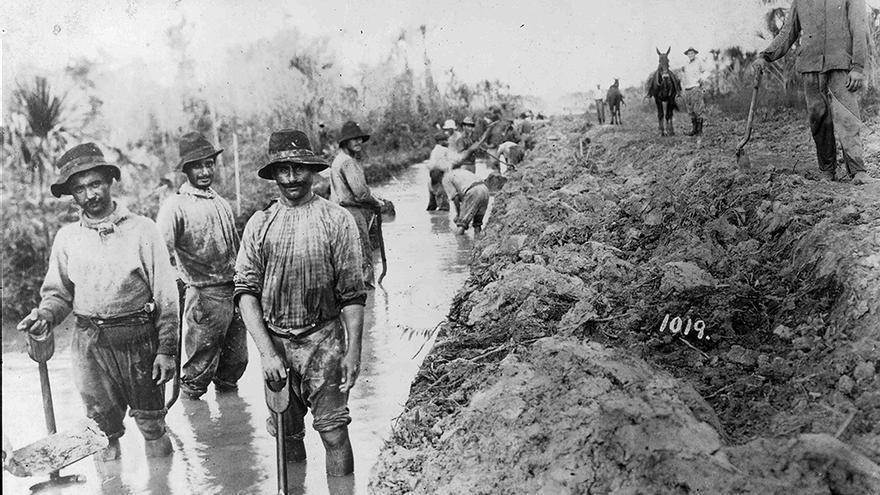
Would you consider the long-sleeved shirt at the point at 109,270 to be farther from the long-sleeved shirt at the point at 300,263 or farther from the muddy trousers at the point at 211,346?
the long-sleeved shirt at the point at 300,263

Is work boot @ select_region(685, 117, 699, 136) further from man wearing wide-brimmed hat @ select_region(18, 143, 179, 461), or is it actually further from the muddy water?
man wearing wide-brimmed hat @ select_region(18, 143, 179, 461)

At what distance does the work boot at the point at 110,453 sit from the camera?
402 centimetres

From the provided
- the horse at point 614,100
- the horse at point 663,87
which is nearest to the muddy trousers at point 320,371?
the horse at point 614,100

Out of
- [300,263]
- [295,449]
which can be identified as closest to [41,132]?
[300,263]

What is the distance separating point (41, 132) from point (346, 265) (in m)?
1.80

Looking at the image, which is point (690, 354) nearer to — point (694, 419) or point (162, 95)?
point (694, 419)

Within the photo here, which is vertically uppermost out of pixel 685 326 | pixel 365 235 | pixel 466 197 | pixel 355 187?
pixel 355 187

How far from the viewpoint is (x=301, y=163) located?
3.76 meters

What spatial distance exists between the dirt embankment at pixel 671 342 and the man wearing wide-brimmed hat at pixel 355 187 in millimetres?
591

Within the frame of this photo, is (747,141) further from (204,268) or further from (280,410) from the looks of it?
(204,268)

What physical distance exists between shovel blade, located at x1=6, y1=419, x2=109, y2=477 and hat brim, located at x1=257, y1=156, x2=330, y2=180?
1.61 meters

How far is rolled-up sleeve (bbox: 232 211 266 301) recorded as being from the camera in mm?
3795

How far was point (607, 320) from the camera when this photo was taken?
4.03m

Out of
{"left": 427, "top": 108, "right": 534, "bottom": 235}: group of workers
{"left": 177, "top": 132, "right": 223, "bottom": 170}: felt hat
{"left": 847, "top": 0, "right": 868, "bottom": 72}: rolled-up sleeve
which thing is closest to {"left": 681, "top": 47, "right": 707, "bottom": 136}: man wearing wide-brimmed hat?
{"left": 847, "top": 0, "right": 868, "bottom": 72}: rolled-up sleeve
